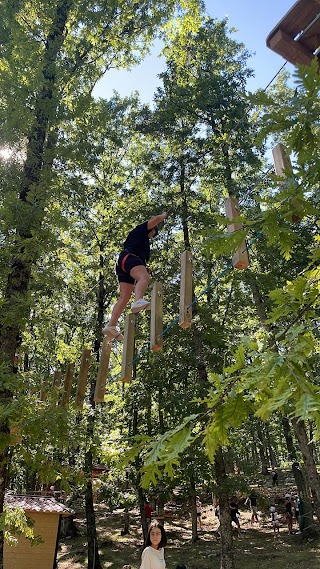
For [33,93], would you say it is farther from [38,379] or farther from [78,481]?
[78,481]

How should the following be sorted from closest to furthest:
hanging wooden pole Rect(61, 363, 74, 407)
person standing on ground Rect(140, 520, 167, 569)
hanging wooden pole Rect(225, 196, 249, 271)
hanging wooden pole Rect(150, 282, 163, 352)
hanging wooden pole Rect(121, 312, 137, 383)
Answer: hanging wooden pole Rect(225, 196, 249, 271) < person standing on ground Rect(140, 520, 167, 569) < hanging wooden pole Rect(150, 282, 163, 352) < hanging wooden pole Rect(121, 312, 137, 383) < hanging wooden pole Rect(61, 363, 74, 407)

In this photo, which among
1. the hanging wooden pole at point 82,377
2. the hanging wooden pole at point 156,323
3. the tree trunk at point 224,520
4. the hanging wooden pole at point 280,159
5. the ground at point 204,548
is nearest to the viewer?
the hanging wooden pole at point 280,159

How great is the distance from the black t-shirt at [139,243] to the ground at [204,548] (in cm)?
987

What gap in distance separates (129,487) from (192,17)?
12812 millimetres

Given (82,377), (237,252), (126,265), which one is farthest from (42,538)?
(237,252)

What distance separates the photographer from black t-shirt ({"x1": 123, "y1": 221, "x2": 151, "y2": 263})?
5152 millimetres

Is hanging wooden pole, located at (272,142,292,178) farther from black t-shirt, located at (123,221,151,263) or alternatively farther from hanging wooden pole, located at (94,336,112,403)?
hanging wooden pole, located at (94,336,112,403)

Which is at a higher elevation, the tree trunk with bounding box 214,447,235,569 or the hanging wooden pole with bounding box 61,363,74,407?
the hanging wooden pole with bounding box 61,363,74,407

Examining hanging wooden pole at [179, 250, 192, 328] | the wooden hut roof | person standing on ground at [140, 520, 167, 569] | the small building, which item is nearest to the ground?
the small building

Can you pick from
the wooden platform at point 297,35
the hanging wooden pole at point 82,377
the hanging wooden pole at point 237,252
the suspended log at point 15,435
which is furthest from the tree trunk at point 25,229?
the wooden platform at point 297,35

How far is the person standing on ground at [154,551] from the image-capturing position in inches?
165

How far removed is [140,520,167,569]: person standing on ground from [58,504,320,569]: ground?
27.4 ft

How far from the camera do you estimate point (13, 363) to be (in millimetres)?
5203

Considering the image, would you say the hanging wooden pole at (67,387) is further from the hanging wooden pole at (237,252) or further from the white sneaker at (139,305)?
the hanging wooden pole at (237,252)
